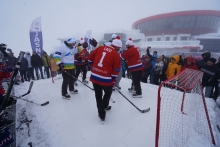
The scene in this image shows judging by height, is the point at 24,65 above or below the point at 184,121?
above

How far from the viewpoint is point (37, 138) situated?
96.2 inches

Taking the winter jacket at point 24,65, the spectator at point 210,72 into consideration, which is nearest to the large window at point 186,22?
the spectator at point 210,72

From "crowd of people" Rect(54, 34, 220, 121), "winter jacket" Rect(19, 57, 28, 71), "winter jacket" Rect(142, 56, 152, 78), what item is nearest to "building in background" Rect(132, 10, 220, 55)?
"winter jacket" Rect(142, 56, 152, 78)

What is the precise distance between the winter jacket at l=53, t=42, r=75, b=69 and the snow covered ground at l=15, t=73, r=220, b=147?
1.17 metres

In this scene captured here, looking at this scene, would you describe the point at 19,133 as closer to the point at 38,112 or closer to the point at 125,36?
the point at 38,112

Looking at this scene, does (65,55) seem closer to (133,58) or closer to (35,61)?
(133,58)

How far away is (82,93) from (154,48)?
30912 millimetres

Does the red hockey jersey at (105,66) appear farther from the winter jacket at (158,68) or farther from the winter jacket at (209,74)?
the winter jacket at (158,68)

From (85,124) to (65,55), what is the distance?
7.37 ft

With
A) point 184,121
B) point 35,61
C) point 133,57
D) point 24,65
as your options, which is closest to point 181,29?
point 35,61

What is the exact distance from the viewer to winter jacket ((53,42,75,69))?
12.7 ft

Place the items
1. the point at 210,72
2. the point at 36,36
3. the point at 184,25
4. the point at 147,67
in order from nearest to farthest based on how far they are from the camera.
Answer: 1. the point at 210,72
2. the point at 147,67
3. the point at 36,36
4. the point at 184,25

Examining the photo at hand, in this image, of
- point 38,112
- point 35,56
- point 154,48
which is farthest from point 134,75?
point 154,48

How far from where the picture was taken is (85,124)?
114 inches
